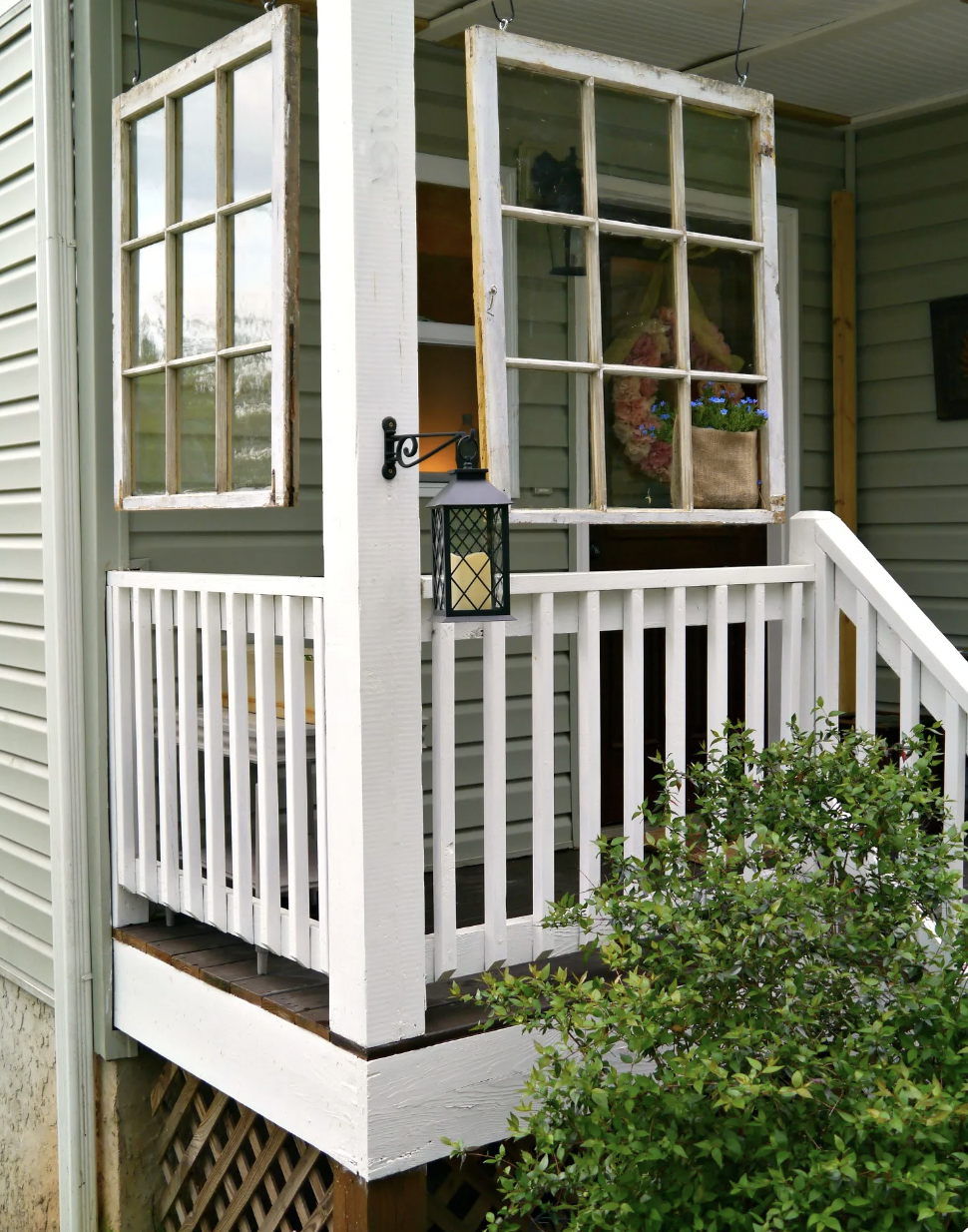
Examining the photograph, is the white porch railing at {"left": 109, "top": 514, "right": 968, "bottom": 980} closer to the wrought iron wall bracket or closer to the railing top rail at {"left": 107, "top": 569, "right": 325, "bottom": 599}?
the railing top rail at {"left": 107, "top": 569, "right": 325, "bottom": 599}

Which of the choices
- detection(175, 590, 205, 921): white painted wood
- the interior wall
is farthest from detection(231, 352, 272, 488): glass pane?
the interior wall

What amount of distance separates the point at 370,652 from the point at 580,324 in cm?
104

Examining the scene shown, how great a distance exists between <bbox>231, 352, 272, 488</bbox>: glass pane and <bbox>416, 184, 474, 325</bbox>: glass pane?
4.57ft

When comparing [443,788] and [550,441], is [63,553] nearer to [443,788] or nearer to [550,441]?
[443,788]

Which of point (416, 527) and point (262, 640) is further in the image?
point (262, 640)

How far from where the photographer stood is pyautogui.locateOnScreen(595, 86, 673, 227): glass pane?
3066 millimetres

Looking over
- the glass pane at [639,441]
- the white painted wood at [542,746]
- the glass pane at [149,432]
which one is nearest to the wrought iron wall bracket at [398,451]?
the white painted wood at [542,746]

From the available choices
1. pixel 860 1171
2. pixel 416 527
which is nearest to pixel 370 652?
pixel 416 527

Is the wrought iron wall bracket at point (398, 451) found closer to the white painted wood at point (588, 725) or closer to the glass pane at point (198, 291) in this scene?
the white painted wood at point (588, 725)

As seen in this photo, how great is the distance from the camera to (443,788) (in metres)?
2.81

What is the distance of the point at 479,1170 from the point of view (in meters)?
3.00

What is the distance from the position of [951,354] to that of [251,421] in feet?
10.0

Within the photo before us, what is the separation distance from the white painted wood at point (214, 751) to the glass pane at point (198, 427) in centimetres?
29

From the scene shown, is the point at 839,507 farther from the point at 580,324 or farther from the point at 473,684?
the point at 580,324
